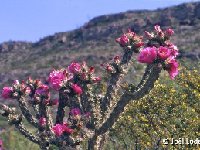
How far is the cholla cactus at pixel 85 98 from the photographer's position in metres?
11.7

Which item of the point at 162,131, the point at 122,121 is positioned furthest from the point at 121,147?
the point at 162,131

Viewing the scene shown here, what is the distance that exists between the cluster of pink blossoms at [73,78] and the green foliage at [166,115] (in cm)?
1356

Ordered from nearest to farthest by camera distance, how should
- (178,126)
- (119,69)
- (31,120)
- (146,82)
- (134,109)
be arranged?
(146,82)
(119,69)
(31,120)
(178,126)
(134,109)

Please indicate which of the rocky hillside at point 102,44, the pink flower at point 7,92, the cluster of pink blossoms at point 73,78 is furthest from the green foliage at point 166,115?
the rocky hillside at point 102,44

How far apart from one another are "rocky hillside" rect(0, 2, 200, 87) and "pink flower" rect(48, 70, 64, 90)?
115 m

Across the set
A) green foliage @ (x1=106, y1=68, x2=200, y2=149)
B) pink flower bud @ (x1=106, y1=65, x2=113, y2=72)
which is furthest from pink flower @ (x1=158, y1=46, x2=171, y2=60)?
green foliage @ (x1=106, y1=68, x2=200, y2=149)

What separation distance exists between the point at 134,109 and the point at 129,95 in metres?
19.3

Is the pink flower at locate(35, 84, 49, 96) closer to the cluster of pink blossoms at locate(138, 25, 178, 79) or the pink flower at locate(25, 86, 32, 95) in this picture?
the pink flower at locate(25, 86, 32, 95)

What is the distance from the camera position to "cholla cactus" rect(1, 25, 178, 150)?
11.7 metres

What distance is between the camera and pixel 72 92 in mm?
12055

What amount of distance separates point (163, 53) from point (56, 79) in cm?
282

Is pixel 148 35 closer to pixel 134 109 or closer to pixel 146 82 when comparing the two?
pixel 146 82

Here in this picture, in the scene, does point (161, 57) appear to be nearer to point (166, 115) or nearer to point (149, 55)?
point (149, 55)

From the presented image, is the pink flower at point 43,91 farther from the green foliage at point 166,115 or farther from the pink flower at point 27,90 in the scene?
the green foliage at point 166,115
